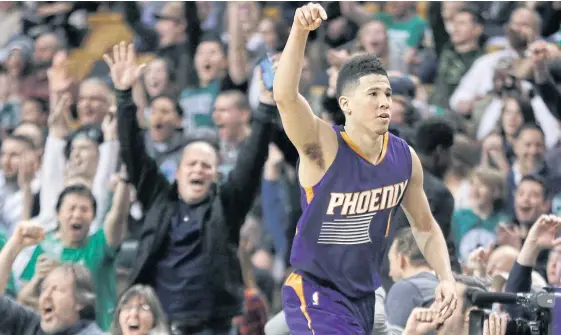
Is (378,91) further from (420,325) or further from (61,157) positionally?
(61,157)

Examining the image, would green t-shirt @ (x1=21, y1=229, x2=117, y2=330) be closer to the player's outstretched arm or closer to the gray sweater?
the gray sweater

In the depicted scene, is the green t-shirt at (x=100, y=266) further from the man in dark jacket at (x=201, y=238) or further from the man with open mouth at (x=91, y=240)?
the man in dark jacket at (x=201, y=238)

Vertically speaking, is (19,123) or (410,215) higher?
(19,123)

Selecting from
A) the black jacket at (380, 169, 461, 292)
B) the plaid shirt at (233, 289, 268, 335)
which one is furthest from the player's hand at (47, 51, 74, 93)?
the black jacket at (380, 169, 461, 292)

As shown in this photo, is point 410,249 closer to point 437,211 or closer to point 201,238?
point 437,211

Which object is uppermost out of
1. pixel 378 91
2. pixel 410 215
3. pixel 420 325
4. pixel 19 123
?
pixel 19 123

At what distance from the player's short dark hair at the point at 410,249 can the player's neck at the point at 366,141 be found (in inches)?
45.1

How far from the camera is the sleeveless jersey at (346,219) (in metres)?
6.21

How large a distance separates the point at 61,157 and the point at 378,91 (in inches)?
192

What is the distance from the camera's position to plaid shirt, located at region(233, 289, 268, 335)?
8.85m

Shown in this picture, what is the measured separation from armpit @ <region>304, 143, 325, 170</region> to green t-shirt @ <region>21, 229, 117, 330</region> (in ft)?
10.7

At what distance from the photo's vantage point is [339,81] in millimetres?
6352


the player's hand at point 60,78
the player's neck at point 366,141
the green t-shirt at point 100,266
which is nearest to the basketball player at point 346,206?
the player's neck at point 366,141

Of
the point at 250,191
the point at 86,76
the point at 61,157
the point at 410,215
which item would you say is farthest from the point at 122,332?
the point at 86,76
